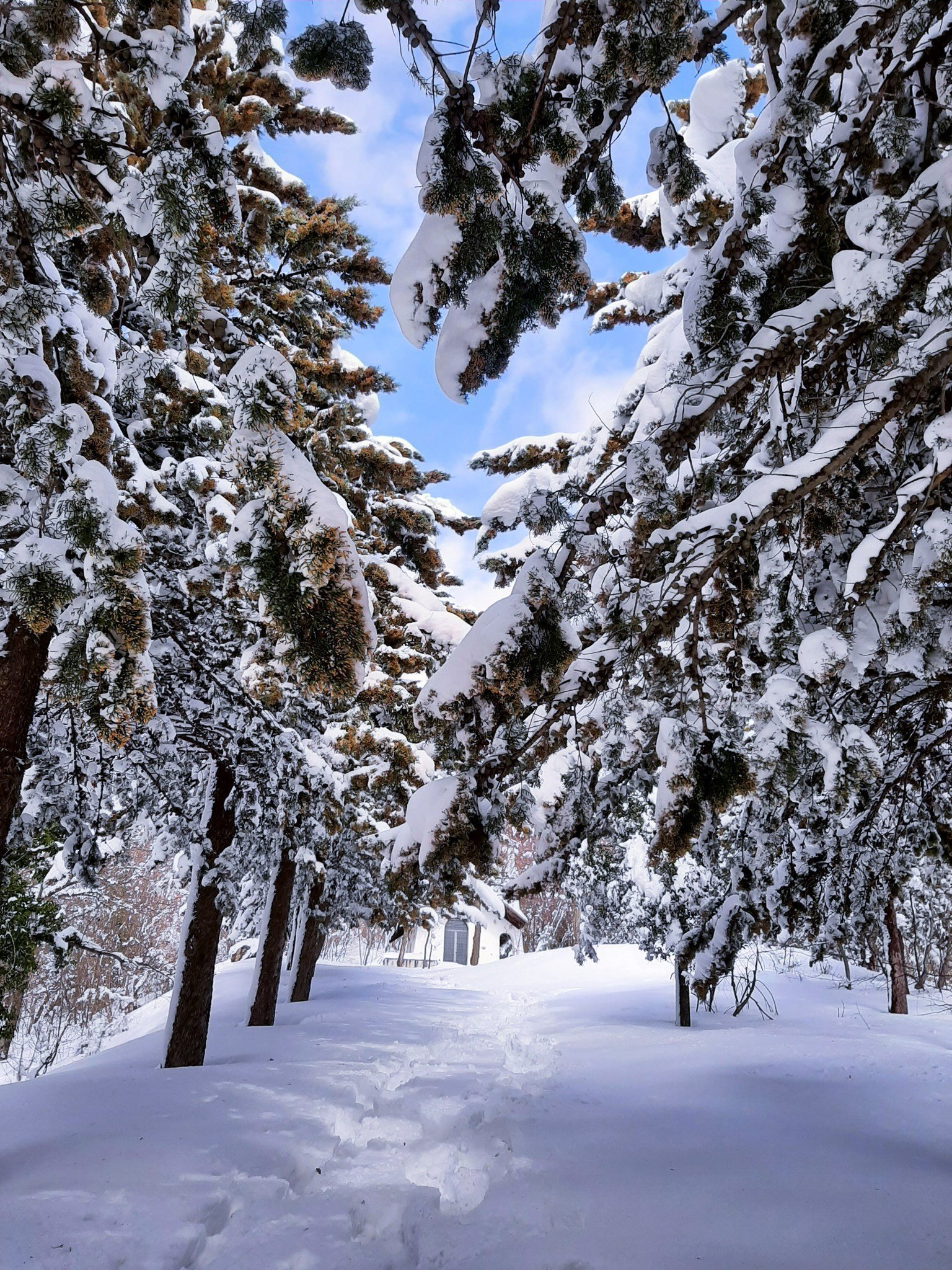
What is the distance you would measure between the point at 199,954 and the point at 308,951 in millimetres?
8725

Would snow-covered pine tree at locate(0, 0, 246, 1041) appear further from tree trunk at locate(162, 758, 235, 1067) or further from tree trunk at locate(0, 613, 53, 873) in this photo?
tree trunk at locate(162, 758, 235, 1067)

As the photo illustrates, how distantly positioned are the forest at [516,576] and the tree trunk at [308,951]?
6194 millimetres

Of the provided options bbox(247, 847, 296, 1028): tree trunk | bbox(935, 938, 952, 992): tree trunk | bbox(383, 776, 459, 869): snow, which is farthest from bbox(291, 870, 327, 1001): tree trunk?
bbox(935, 938, 952, 992): tree trunk

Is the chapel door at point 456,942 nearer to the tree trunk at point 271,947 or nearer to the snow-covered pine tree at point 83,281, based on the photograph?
the tree trunk at point 271,947

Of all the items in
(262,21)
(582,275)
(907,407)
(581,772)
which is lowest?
(581,772)

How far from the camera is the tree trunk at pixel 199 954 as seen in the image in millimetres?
7648

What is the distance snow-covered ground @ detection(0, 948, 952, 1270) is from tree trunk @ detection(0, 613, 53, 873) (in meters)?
2.20

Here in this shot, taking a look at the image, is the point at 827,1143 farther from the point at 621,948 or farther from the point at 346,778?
the point at 621,948

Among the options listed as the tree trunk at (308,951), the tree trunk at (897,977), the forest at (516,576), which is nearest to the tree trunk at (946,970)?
the tree trunk at (897,977)

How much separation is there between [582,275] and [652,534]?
96 cm

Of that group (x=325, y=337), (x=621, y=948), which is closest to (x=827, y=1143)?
(x=325, y=337)

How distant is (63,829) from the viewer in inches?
278

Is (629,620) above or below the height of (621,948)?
above

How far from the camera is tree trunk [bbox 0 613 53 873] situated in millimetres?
3684
